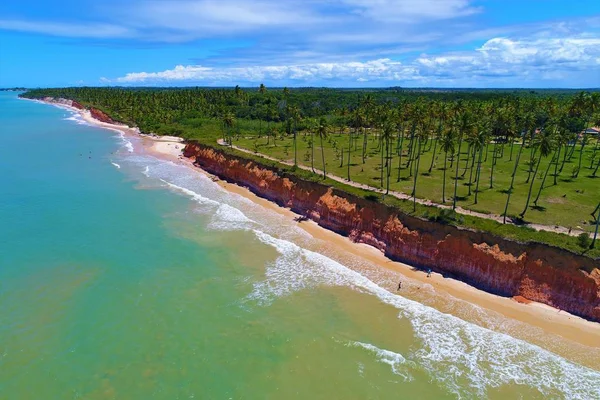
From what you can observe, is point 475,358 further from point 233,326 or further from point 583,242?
point 233,326

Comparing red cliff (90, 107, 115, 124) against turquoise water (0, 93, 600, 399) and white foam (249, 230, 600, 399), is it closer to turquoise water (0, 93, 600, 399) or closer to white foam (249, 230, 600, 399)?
turquoise water (0, 93, 600, 399)

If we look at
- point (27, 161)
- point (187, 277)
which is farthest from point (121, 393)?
point (27, 161)

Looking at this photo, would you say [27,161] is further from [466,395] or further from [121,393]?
[466,395]

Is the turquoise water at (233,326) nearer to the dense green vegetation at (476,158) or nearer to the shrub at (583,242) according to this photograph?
the shrub at (583,242)

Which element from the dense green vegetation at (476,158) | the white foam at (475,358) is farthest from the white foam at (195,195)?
the white foam at (475,358)

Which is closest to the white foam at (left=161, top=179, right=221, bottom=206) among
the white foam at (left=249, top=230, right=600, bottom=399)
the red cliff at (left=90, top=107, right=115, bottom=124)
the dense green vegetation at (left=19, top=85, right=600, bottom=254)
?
the dense green vegetation at (left=19, top=85, right=600, bottom=254)
